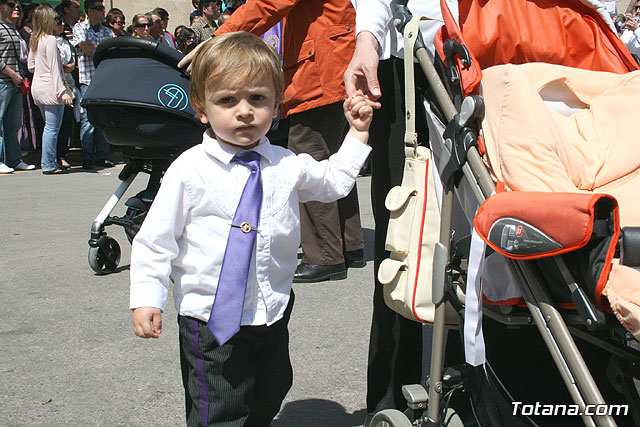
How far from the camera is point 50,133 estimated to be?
29.7ft

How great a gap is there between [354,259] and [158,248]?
3.01m

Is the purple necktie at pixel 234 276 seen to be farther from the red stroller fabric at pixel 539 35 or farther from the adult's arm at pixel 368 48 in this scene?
the red stroller fabric at pixel 539 35

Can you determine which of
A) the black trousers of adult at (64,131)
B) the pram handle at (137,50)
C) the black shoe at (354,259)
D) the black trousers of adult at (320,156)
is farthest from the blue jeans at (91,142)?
the black trousers of adult at (320,156)

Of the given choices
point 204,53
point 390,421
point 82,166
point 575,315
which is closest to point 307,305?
point 390,421

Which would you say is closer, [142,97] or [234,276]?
[234,276]

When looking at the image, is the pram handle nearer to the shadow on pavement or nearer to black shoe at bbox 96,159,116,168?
the shadow on pavement

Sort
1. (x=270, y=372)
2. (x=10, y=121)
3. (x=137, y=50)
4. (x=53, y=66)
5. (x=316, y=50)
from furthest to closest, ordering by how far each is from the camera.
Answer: (x=10, y=121), (x=53, y=66), (x=316, y=50), (x=137, y=50), (x=270, y=372)

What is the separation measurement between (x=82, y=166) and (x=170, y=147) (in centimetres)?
624

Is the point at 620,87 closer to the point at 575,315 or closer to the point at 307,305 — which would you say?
the point at 575,315

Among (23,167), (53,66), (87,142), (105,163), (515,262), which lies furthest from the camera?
(105,163)

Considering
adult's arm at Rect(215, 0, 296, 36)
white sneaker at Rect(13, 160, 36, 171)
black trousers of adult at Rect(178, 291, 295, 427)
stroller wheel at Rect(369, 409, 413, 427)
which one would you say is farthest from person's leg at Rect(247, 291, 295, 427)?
white sneaker at Rect(13, 160, 36, 171)

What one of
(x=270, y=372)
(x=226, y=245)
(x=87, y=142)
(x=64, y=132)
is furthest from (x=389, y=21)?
(x=64, y=132)

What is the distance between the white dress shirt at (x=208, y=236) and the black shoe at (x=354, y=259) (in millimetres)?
2727

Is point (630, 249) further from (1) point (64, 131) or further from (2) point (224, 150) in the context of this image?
(1) point (64, 131)
